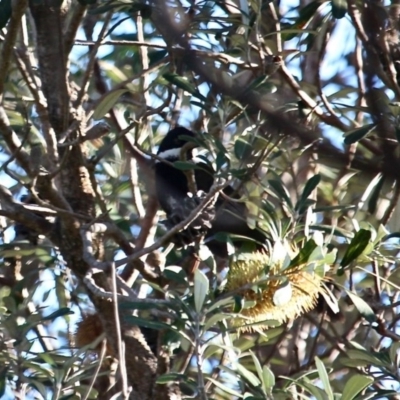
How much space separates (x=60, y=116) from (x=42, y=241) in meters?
0.81

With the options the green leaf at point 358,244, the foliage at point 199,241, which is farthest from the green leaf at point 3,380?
the green leaf at point 358,244

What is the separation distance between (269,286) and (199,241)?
0.59 metres

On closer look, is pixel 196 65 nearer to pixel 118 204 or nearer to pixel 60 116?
pixel 60 116

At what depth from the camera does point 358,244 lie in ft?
8.61

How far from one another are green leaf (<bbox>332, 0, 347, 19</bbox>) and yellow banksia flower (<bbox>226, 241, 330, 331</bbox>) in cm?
79

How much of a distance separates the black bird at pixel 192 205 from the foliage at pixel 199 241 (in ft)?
0.22

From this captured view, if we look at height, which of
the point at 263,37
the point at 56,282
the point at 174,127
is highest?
the point at 263,37

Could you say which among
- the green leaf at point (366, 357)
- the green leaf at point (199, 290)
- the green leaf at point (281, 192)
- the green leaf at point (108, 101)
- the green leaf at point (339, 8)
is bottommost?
the green leaf at point (366, 357)

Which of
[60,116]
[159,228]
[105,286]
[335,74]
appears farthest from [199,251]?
[335,74]

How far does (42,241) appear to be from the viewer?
376 cm

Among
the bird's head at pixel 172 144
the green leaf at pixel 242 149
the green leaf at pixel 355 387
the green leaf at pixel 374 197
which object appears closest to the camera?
the green leaf at pixel 355 387

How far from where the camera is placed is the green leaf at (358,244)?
2.62 metres

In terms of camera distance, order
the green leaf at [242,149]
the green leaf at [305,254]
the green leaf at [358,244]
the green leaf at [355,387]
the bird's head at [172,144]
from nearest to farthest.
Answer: the green leaf at [355,387] → the green leaf at [305,254] → the green leaf at [358,244] → the green leaf at [242,149] → the bird's head at [172,144]

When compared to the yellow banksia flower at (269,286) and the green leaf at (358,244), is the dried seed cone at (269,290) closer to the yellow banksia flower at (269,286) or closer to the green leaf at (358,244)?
the yellow banksia flower at (269,286)
